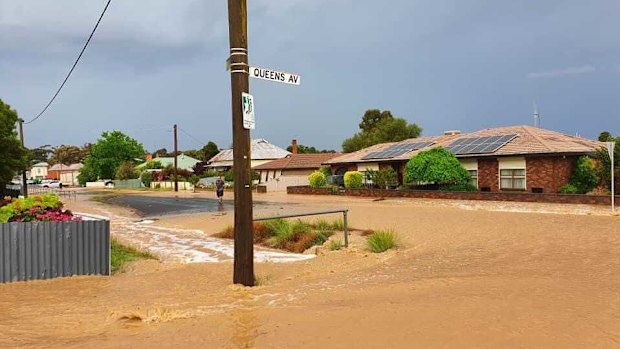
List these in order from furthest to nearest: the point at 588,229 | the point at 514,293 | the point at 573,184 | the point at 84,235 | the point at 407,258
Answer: the point at 573,184, the point at 588,229, the point at 407,258, the point at 84,235, the point at 514,293

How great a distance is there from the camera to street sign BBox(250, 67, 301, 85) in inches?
325

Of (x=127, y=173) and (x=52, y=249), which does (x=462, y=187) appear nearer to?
(x=52, y=249)

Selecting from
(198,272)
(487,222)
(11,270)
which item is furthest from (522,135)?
(11,270)

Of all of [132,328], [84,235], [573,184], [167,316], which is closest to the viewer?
Answer: [132,328]

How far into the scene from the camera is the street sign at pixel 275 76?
8.25m

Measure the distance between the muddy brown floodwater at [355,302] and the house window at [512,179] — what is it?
17.8 meters

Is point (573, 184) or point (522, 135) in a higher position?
point (522, 135)

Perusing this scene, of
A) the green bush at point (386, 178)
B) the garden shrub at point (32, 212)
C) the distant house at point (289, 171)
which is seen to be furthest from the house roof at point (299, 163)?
the garden shrub at point (32, 212)

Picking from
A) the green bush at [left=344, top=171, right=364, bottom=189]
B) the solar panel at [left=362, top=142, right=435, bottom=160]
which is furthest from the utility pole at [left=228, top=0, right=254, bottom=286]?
the solar panel at [left=362, top=142, right=435, bottom=160]

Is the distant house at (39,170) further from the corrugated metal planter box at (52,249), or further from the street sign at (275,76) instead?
the street sign at (275,76)

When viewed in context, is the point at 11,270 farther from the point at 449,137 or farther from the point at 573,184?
the point at 449,137

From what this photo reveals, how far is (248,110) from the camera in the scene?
26.3 ft

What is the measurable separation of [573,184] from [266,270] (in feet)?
74.9

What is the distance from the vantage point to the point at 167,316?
6.60m
